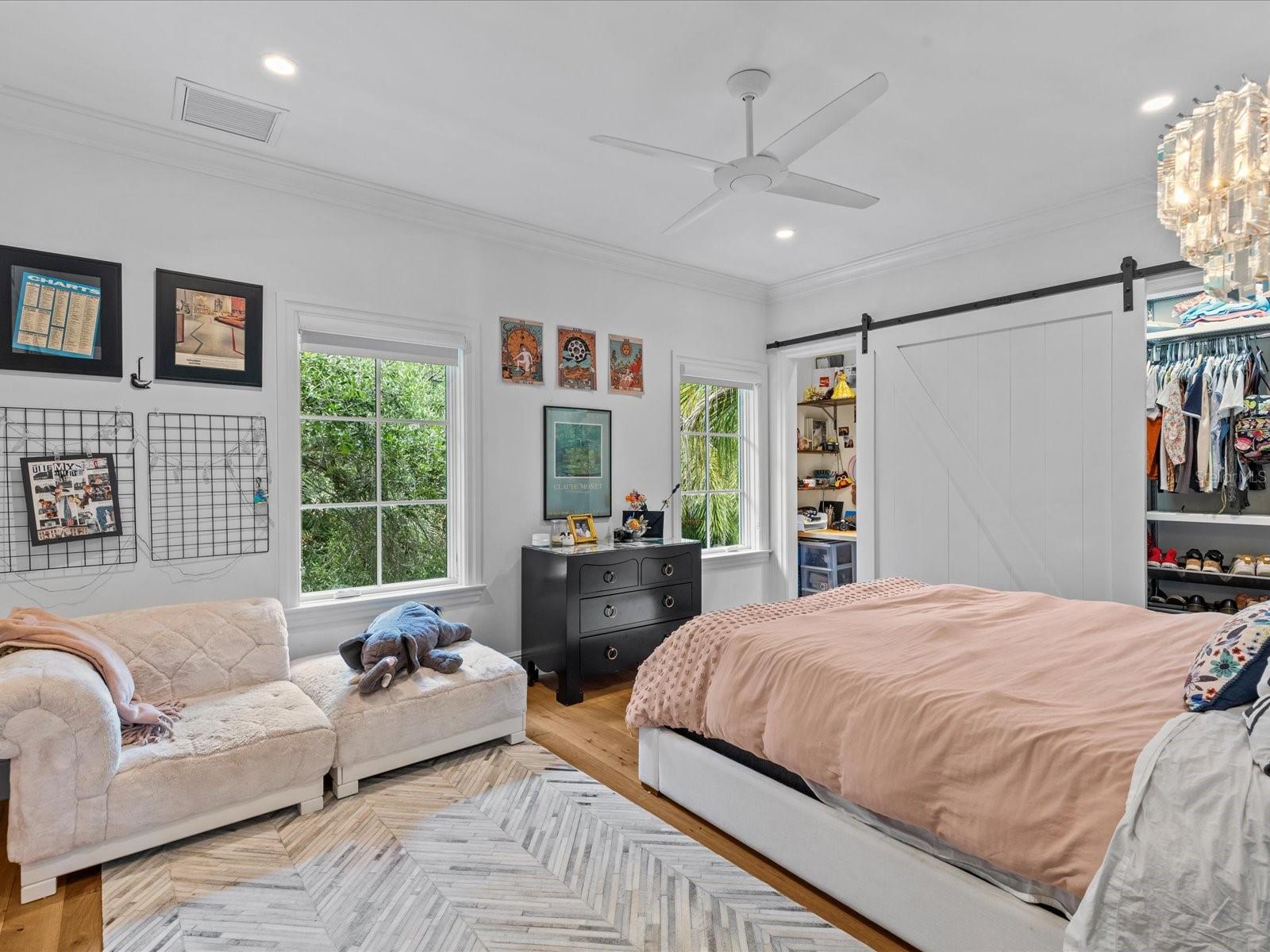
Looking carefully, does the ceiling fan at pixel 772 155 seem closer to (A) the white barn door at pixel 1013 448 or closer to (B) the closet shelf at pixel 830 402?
(A) the white barn door at pixel 1013 448

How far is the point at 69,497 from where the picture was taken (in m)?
2.63

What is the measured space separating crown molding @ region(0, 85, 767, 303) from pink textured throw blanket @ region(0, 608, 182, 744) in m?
1.84

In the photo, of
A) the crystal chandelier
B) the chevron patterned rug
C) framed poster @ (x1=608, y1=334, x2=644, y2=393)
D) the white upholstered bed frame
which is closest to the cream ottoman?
the chevron patterned rug

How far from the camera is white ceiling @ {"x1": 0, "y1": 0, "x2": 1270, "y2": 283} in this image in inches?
82.2

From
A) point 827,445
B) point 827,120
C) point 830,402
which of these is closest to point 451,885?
point 827,120

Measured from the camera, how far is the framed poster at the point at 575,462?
4035 mm

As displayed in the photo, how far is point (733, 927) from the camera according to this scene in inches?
71.4

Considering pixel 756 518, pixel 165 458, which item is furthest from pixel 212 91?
pixel 756 518

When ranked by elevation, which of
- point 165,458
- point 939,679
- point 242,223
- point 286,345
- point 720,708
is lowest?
point 720,708

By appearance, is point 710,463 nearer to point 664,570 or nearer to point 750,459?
point 750,459

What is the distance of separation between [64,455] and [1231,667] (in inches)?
147

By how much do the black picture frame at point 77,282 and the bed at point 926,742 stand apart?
2489 millimetres

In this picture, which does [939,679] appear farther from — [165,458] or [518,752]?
[165,458]

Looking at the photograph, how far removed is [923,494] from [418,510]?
303 cm
